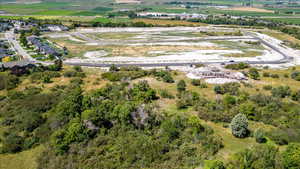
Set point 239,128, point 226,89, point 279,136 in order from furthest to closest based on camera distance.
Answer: point 226,89
point 239,128
point 279,136

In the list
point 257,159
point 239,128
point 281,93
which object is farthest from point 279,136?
point 281,93

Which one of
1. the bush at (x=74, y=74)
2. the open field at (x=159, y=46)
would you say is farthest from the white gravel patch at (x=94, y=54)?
the bush at (x=74, y=74)

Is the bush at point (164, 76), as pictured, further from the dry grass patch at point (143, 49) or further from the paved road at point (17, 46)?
the paved road at point (17, 46)

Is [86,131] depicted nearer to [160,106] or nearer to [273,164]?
[160,106]

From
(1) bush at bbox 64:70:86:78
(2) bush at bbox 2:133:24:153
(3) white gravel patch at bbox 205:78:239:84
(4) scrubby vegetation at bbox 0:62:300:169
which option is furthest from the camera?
(1) bush at bbox 64:70:86:78

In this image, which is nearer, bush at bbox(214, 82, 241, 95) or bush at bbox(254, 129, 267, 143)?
bush at bbox(254, 129, 267, 143)

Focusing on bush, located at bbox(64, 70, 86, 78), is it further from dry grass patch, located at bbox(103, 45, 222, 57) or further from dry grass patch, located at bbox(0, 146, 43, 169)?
Answer: dry grass patch, located at bbox(0, 146, 43, 169)

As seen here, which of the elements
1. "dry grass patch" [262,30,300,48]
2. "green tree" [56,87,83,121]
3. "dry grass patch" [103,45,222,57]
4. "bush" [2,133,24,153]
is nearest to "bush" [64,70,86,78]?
"green tree" [56,87,83,121]

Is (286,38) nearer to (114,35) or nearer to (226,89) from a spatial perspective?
(226,89)

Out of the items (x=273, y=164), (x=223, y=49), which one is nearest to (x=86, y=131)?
(x=273, y=164)

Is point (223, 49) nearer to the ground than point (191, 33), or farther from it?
nearer to the ground

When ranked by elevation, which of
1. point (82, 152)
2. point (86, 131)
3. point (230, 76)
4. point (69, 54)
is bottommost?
point (82, 152)
